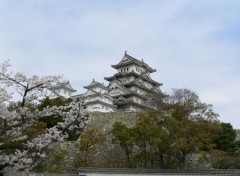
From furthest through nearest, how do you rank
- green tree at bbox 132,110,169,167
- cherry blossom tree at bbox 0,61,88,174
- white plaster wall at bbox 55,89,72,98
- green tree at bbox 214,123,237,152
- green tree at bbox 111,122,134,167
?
1. white plaster wall at bbox 55,89,72,98
2. green tree at bbox 214,123,237,152
3. green tree at bbox 111,122,134,167
4. green tree at bbox 132,110,169,167
5. cherry blossom tree at bbox 0,61,88,174

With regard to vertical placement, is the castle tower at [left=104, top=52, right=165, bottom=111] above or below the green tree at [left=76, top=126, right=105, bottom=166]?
above

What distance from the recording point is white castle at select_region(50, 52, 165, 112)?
35406 millimetres

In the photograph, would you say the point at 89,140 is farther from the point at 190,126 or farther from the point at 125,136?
the point at 190,126

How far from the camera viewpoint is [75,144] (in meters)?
22.1

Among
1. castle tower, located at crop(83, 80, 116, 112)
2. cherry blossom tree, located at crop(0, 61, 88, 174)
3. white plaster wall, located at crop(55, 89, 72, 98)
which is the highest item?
white plaster wall, located at crop(55, 89, 72, 98)

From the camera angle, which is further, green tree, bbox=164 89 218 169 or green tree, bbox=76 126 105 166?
green tree, bbox=76 126 105 166

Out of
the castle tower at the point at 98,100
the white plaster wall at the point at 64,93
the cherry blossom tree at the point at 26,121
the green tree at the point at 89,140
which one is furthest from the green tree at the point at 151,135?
the white plaster wall at the point at 64,93

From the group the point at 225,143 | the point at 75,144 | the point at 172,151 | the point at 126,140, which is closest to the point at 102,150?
the point at 75,144

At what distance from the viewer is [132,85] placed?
123 ft

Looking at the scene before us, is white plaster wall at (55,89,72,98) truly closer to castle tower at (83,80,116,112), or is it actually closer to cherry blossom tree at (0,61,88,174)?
castle tower at (83,80,116,112)

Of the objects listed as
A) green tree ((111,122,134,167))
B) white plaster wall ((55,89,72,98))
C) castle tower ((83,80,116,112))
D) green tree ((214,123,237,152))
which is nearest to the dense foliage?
green tree ((111,122,134,167))

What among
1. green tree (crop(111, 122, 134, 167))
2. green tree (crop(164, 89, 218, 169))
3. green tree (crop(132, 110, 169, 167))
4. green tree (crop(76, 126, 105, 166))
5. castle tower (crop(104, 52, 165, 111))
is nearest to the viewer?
green tree (crop(164, 89, 218, 169))

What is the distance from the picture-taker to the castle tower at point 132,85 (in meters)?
35.4

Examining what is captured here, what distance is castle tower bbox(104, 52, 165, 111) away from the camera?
116 ft
